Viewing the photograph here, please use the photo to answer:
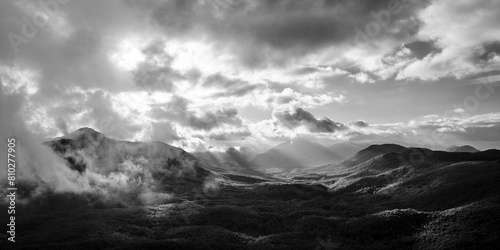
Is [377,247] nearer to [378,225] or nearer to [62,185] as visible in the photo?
[378,225]

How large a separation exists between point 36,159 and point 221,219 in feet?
364

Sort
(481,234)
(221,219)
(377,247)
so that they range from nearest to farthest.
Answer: (481,234)
(377,247)
(221,219)

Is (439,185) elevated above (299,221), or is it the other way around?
(439,185)

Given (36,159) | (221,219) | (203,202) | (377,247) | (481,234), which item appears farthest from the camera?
(36,159)

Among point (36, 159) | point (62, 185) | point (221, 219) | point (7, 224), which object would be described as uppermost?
point (36, 159)

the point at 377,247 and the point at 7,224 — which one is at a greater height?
the point at 7,224

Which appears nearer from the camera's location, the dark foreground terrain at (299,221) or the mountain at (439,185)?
the dark foreground terrain at (299,221)

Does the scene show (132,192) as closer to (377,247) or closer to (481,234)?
(377,247)

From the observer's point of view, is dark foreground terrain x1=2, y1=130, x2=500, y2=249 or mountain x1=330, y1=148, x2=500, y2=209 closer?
dark foreground terrain x1=2, y1=130, x2=500, y2=249

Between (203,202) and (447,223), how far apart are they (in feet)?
313

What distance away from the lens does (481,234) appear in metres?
65.1

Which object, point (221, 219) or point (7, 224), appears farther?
point (221, 219)

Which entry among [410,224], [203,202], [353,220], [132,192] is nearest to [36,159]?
[132,192]

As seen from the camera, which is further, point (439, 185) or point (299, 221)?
point (439, 185)
